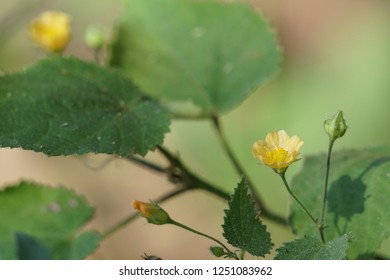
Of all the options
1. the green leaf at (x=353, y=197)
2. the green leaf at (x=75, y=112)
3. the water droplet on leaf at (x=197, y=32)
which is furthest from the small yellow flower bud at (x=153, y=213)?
the water droplet on leaf at (x=197, y=32)

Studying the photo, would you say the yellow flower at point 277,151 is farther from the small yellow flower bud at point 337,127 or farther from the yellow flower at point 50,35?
the yellow flower at point 50,35

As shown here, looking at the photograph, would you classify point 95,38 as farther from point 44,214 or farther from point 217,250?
point 217,250

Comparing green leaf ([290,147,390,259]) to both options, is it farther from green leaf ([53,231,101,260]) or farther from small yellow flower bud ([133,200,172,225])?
green leaf ([53,231,101,260])

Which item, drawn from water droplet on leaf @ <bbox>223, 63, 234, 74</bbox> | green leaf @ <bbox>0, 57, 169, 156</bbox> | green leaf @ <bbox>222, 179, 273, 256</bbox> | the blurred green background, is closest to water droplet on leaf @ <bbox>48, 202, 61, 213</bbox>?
green leaf @ <bbox>0, 57, 169, 156</bbox>

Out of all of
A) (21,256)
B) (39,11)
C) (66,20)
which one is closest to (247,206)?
(21,256)

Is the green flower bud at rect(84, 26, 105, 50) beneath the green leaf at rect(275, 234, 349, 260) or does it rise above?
above
